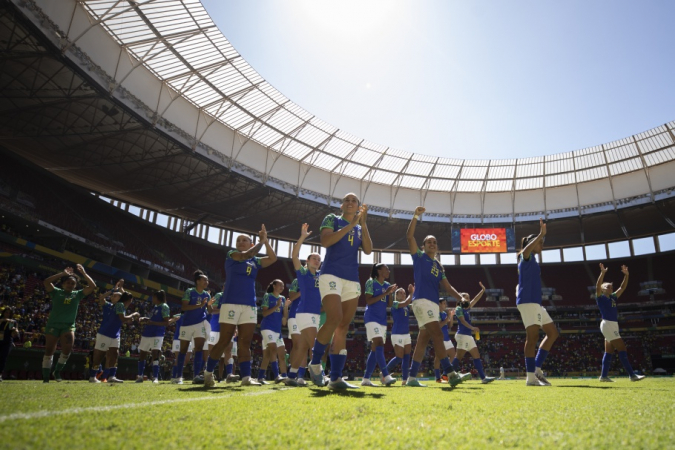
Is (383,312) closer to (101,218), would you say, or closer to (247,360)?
(247,360)

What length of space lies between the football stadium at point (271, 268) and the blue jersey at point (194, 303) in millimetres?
53

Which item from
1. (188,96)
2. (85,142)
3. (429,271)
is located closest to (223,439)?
(429,271)

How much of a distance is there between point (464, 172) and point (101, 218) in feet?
94.4

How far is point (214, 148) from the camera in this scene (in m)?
26.2

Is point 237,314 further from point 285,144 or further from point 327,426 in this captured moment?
point 285,144

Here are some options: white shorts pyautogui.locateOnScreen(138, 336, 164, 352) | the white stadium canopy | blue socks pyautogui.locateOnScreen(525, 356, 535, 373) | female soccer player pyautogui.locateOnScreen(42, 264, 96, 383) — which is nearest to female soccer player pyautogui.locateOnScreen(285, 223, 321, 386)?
blue socks pyautogui.locateOnScreen(525, 356, 535, 373)

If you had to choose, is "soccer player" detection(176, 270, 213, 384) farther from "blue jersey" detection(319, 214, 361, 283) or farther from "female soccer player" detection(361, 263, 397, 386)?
"blue jersey" detection(319, 214, 361, 283)

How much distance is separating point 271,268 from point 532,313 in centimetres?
3679

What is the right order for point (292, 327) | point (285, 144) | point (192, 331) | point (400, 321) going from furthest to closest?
point (285, 144) → point (400, 321) → point (292, 327) → point (192, 331)

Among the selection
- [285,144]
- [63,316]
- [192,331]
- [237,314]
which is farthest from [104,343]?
[285,144]

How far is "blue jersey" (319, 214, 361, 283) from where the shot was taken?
17.3 feet

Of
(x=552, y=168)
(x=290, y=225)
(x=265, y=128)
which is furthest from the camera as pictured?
(x=290, y=225)

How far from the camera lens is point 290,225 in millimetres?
36656

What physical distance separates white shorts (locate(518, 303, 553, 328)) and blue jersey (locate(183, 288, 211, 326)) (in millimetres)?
6453
